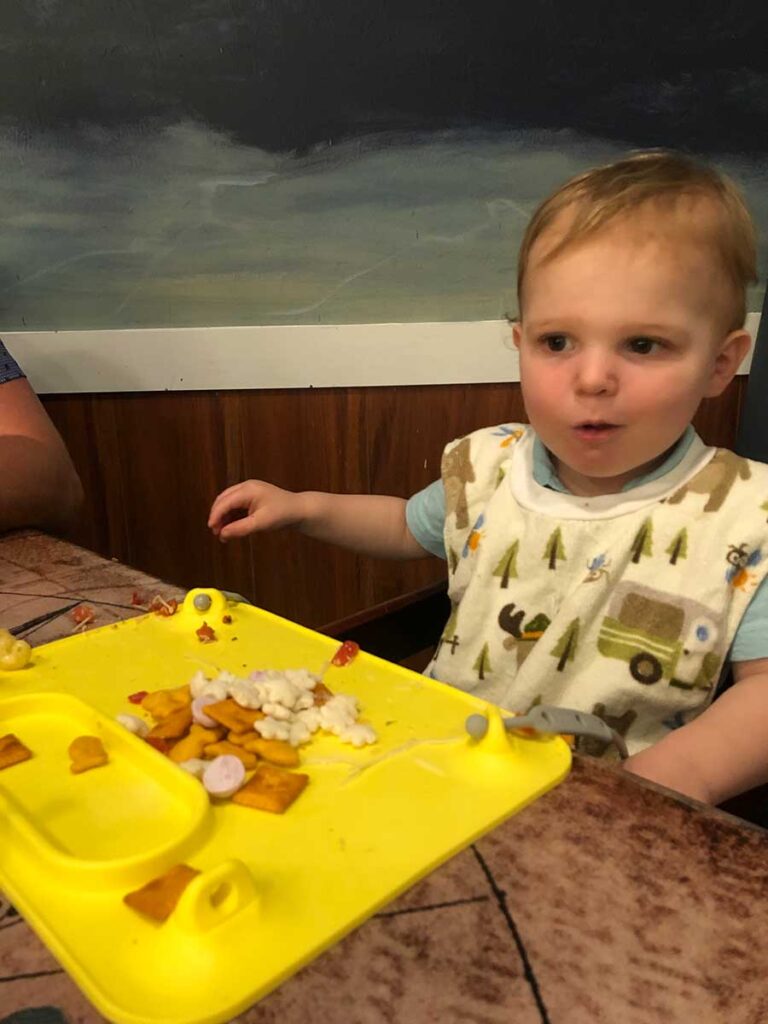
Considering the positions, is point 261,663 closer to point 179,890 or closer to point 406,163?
point 179,890

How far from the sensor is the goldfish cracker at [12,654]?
0.57 m

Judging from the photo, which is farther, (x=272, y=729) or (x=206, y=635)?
(x=206, y=635)

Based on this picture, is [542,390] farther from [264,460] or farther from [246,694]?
[264,460]

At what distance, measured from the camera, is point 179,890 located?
0.35 meters

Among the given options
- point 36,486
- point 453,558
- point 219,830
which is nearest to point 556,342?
point 453,558

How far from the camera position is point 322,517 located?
90cm

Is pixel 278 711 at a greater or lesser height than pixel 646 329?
lesser

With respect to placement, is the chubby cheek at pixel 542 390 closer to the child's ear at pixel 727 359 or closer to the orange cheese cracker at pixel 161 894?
the child's ear at pixel 727 359

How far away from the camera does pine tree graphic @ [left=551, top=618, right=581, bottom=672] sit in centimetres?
74

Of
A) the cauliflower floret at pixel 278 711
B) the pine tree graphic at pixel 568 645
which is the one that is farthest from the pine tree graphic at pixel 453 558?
the cauliflower floret at pixel 278 711

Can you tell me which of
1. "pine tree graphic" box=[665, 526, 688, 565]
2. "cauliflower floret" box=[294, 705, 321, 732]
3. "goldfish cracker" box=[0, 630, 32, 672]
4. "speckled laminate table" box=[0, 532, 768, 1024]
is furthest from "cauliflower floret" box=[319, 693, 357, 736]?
"pine tree graphic" box=[665, 526, 688, 565]

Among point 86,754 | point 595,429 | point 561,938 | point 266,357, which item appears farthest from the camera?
point 266,357

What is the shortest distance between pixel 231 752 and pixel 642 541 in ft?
1.41

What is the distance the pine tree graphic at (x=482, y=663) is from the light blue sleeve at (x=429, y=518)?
0.17 metres
